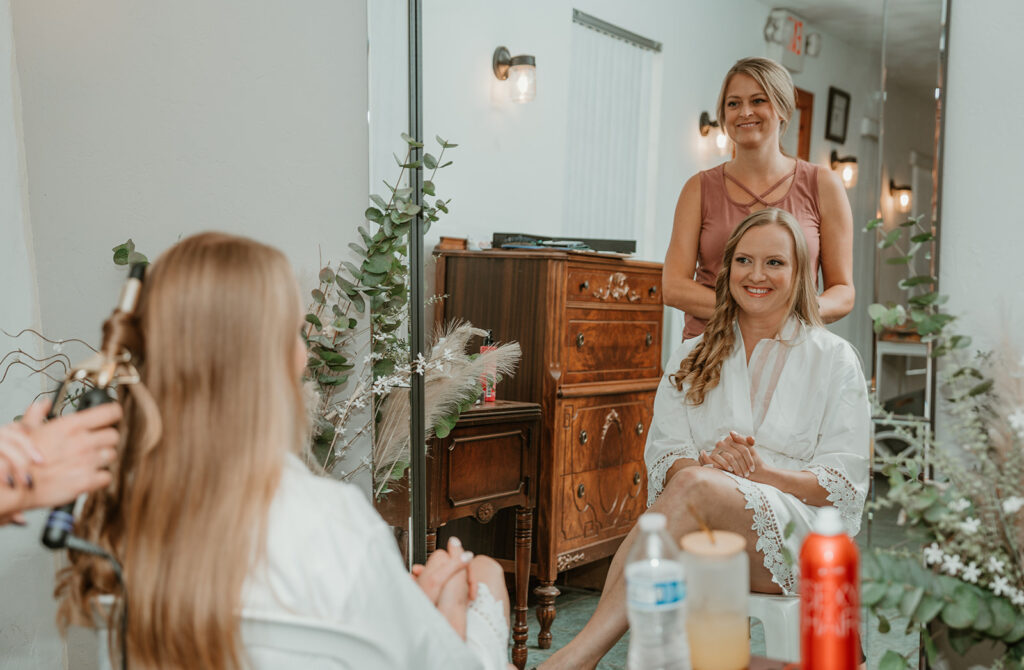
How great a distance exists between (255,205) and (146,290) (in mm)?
1113

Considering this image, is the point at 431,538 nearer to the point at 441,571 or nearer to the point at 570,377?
the point at 570,377

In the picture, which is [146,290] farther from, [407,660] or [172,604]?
[407,660]

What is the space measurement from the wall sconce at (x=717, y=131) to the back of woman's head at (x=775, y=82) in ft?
0.33

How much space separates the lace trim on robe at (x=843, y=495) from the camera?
1.55 metres

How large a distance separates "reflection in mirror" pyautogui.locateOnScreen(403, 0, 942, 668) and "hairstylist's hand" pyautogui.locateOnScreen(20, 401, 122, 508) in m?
Answer: 1.16

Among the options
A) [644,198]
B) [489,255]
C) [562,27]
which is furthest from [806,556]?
[562,27]

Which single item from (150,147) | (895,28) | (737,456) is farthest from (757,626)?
(150,147)

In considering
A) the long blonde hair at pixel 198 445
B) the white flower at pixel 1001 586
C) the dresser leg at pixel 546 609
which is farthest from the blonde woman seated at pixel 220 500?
the dresser leg at pixel 546 609

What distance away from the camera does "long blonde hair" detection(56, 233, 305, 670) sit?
0.95 meters

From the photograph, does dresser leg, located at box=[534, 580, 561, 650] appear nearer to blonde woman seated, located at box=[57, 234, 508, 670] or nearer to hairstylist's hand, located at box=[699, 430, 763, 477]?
hairstylist's hand, located at box=[699, 430, 763, 477]

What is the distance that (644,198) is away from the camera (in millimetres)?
1953

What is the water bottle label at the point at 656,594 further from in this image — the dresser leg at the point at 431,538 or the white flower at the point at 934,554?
the dresser leg at the point at 431,538

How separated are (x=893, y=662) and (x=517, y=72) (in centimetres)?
149

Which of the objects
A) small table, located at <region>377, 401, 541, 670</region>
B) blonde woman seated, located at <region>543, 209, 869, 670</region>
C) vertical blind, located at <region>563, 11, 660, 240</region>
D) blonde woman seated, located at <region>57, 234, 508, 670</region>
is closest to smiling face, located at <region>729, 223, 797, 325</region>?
blonde woman seated, located at <region>543, 209, 869, 670</region>
